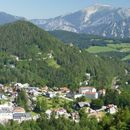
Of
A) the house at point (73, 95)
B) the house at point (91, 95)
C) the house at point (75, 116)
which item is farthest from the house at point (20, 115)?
the house at point (91, 95)

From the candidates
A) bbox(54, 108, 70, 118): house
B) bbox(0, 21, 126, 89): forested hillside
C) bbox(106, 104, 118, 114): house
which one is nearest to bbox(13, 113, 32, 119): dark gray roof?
bbox(54, 108, 70, 118): house

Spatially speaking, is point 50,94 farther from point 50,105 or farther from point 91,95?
point 50,105

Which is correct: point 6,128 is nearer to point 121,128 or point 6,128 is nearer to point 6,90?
point 121,128

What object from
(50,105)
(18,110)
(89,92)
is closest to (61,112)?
(18,110)

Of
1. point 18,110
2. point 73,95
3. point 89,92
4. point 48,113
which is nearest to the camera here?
point 48,113

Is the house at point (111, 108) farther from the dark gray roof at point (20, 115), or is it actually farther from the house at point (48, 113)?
the dark gray roof at point (20, 115)

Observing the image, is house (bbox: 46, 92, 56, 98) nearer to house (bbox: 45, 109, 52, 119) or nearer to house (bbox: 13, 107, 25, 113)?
house (bbox: 13, 107, 25, 113)
